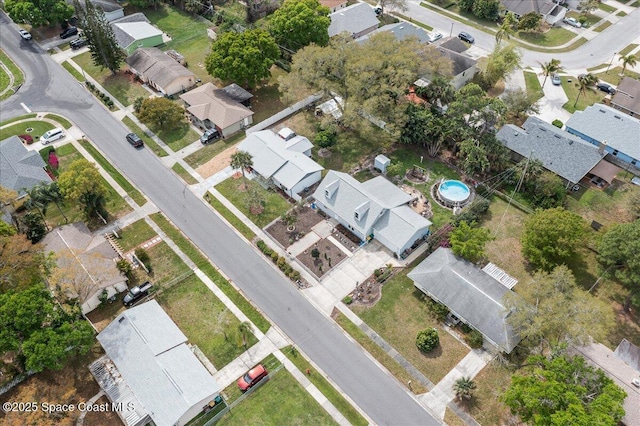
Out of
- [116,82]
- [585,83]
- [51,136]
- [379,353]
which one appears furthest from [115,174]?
[585,83]

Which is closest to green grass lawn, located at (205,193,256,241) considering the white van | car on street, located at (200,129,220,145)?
car on street, located at (200,129,220,145)

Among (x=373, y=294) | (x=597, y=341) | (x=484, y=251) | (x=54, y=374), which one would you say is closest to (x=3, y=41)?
(x=54, y=374)

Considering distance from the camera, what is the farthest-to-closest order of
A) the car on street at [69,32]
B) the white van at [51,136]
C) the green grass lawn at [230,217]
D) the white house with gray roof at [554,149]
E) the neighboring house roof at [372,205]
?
the car on street at [69,32], the white van at [51,136], the white house with gray roof at [554,149], the green grass lawn at [230,217], the neighboring house roof at [372,205]

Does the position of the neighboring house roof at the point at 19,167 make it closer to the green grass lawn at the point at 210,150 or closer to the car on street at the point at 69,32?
the green grass lawn at the point at 210,150

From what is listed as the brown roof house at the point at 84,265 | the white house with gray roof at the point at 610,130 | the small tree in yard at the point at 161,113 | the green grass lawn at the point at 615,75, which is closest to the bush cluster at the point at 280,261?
the brown roof house at the point at 84,265

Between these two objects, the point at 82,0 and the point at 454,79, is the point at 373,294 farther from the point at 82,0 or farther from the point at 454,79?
the point at 82,0

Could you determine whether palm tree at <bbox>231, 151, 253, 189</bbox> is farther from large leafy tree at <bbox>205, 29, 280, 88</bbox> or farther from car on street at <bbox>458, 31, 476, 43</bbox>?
car on street at <bbox>458, 31, 476, 43</bbox>
